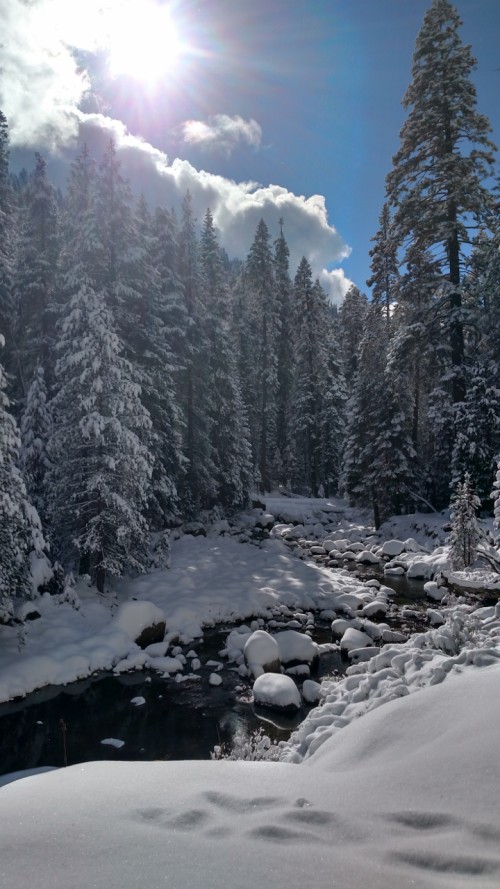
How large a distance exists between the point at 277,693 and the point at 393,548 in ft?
44.1

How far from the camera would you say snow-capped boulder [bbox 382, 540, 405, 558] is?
2166 cm

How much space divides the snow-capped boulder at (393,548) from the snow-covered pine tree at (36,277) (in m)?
16.0

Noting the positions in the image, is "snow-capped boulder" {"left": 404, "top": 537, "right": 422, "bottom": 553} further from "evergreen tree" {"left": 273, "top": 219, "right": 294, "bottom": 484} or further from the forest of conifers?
"evergreen tree" {"left": 273, "top": 219, "right": 294, "bottom": 484}

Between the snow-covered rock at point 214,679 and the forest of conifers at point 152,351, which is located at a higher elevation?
the forest of conifers at point 152,351

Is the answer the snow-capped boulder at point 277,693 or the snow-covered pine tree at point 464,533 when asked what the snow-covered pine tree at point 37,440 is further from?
the snow-covered pine tree at point 464,533

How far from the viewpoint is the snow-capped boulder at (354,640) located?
12.2 meters

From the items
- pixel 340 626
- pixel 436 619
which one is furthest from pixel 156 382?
pixel 436 619

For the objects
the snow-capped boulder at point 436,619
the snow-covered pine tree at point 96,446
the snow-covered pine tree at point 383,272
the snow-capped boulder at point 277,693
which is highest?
the snow-covered pine tree at point 383,272

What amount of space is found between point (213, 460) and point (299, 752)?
21.9 m

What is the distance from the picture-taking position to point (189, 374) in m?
26.6

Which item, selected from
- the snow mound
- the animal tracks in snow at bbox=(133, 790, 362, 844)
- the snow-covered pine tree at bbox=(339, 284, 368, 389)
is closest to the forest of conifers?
the snow mound

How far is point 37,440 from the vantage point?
16109mm

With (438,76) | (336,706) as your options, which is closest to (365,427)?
(438,76)

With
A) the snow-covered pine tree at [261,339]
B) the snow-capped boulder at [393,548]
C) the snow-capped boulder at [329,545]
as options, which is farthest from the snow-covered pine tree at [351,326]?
the snow-capped boulder at [393,548]
